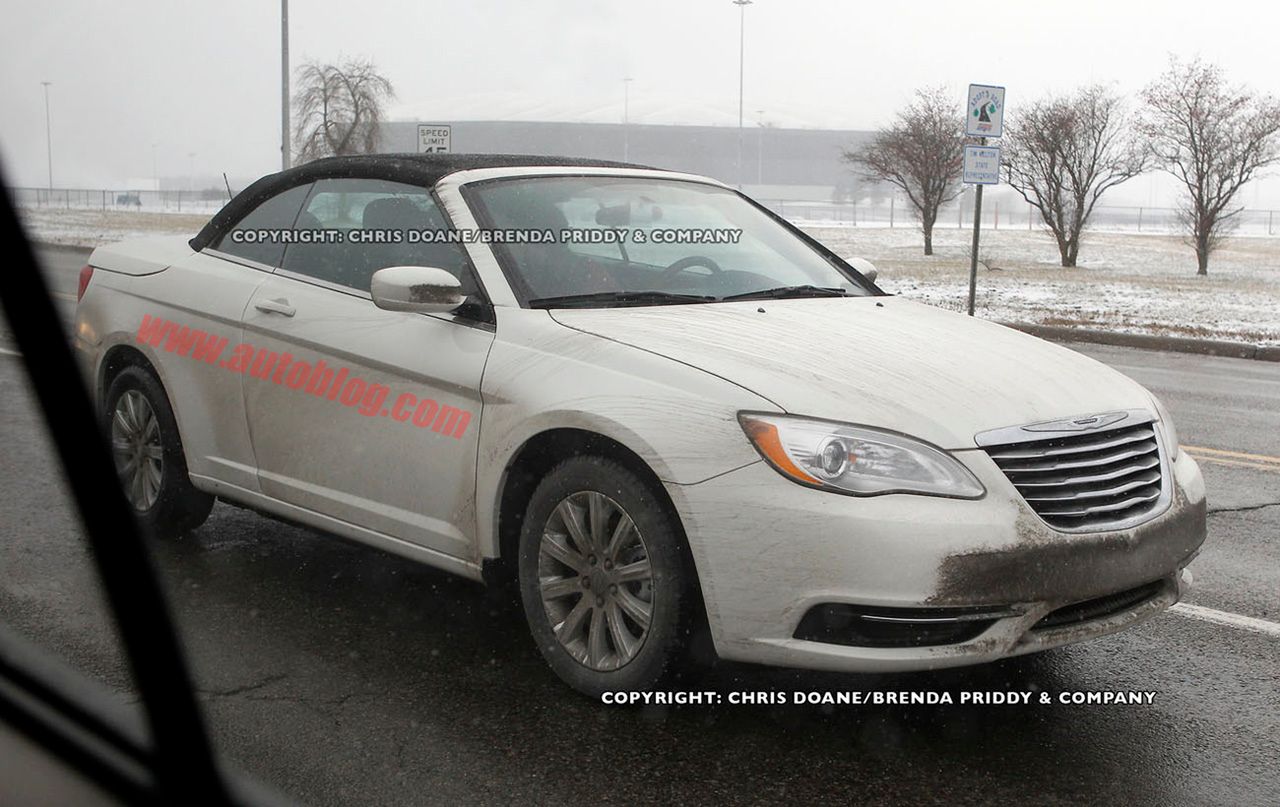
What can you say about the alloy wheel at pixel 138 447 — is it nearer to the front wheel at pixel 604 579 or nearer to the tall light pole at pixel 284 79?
the front wheel at pixel 604 579

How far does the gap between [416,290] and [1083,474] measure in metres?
2.01

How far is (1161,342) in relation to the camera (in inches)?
595

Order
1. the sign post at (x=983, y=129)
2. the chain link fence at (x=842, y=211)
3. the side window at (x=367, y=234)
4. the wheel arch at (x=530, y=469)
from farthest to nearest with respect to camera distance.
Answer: the chain link fence at (x=842, y=211) → the sign post at (x=983, y=129) → the side window at (x=367, y=234) → the wheel arch at (x=530, y=469)

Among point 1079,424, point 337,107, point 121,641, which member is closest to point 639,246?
point 1079,424

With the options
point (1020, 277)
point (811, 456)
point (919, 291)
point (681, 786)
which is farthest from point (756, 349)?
point (1020, 277)

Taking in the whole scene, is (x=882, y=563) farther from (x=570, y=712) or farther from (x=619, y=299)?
(x=619, y=299)

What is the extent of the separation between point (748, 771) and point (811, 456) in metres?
0.79

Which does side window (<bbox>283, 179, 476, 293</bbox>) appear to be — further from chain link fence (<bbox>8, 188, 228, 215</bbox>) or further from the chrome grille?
chain link fence (<bbox>8, 188, 228, 215</bbox>)

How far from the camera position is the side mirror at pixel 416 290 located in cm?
400

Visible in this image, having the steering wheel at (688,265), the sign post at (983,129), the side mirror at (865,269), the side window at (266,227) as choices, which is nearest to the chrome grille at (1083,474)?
the steering wheel at (688,265)

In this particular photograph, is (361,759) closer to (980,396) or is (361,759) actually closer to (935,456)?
(935,456)

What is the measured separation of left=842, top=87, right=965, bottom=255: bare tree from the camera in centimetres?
3516

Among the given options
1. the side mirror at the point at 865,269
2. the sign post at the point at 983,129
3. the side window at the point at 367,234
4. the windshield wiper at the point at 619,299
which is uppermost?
the sign post at the point at 983,129

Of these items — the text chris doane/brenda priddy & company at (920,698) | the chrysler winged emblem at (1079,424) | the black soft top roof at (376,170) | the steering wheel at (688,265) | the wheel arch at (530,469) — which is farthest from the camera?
the black soft top roof at (376,170)
